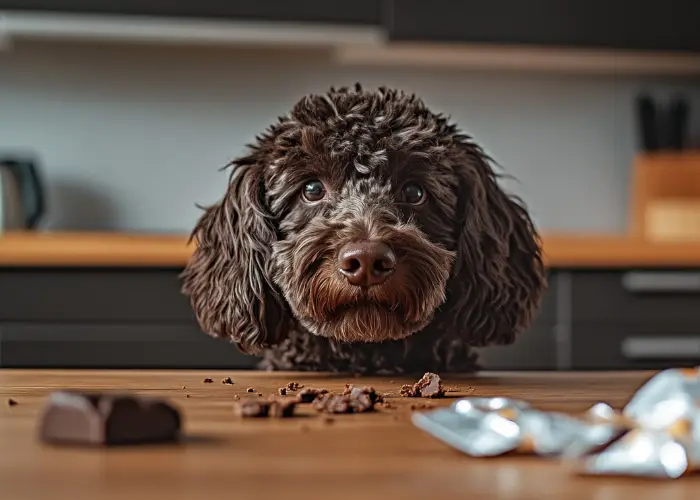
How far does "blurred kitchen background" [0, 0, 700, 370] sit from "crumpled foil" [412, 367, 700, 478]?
7.54 ft

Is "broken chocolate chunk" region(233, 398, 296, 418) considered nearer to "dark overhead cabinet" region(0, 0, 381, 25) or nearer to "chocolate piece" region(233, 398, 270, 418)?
"chocolate piece" region(233, 398, 270, 418)

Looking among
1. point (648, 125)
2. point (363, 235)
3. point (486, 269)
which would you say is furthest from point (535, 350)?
point (363, 235)

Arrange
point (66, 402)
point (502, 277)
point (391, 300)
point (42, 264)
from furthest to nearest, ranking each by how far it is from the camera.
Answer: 1. point (42, 264)
2. point (502, 277)
3. point (391, 300)
4. point (66, 402)

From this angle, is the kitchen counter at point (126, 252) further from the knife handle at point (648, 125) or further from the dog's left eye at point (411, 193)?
the dog's left eye at point (411, 193)

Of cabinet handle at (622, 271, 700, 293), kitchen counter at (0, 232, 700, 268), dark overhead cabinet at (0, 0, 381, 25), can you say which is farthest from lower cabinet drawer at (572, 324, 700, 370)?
dark overhead cabinet at (0, 0, 381, 25)

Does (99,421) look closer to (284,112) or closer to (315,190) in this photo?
(315,190)

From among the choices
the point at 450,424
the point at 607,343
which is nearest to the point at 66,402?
the point at 450,424

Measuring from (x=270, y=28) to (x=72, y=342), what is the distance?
4.11ft

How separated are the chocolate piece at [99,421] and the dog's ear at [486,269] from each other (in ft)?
2.80

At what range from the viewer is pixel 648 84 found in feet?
12.8

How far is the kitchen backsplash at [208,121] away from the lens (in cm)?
367

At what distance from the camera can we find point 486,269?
149 cm

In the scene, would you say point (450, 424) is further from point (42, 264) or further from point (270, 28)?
point (270, 28)

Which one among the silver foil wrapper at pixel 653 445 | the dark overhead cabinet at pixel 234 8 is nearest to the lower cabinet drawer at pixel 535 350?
the dark overhead cabinet at pixel 234 8
